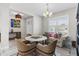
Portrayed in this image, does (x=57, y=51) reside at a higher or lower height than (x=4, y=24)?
lower

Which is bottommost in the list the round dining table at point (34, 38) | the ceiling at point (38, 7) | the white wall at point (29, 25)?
the round dining table at point (34, 38)

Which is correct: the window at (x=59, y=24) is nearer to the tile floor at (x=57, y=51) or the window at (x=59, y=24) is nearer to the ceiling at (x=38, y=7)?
the ceiling at (x=38, y=7)

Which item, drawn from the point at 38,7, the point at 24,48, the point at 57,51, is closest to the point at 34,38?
the point at 24,48

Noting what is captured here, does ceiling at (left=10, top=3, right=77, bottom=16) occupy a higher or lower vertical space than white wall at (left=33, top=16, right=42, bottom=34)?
higher

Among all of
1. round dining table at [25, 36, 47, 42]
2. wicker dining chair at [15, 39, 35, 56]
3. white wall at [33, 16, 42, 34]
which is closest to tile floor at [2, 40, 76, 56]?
wicker dining chair at [15, 39, 35, 56]

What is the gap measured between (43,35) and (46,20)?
38cm

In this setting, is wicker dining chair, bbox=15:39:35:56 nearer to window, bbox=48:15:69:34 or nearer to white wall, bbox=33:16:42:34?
white wall, bbox=33:16:42:34

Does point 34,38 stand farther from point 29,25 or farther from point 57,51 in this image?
point 57,51

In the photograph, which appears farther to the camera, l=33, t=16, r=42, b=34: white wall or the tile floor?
l=33, t=16, r=42, b=34: white wall

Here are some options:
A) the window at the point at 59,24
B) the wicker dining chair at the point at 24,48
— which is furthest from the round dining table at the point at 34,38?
the window at the point at 59,24

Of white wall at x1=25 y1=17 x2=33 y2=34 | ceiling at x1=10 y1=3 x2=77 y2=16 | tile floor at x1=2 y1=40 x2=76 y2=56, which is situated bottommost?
tile floor at x1=2 y1=40 x2=76 y2=56

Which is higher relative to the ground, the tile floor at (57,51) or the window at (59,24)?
the window at (59,24)

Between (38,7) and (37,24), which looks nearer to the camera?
(38,7)

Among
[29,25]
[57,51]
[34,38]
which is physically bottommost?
[57,51]
